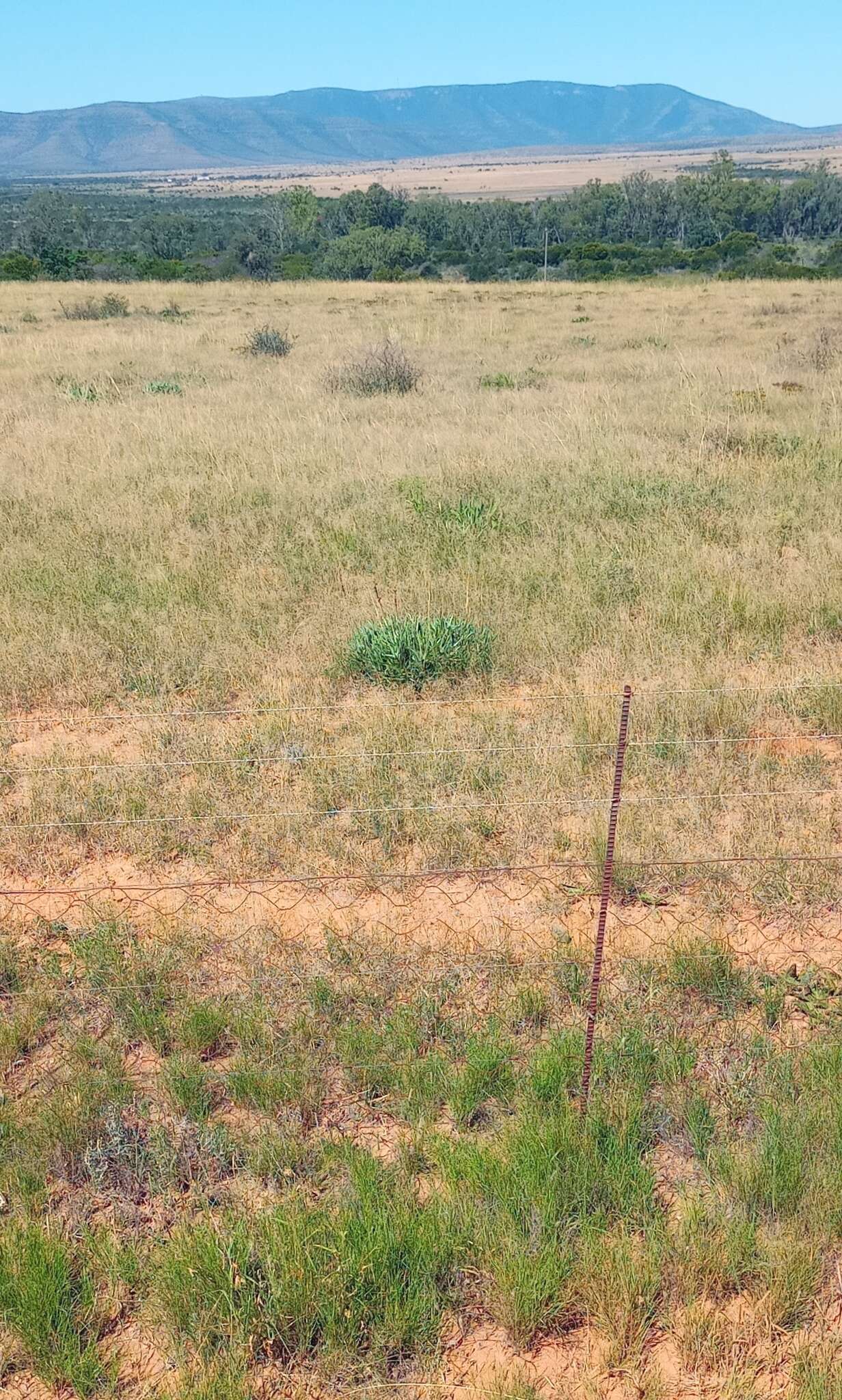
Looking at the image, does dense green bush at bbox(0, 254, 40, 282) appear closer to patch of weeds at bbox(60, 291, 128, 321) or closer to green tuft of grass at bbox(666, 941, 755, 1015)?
patch of weeds at bbox(60, 291, 128, 321)

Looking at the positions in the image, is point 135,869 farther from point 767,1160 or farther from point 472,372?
point 472,372

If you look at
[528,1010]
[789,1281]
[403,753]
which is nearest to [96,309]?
[403,753]

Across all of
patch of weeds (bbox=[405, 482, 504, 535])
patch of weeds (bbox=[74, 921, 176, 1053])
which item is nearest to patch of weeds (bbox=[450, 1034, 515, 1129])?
patch of weeds (bbox=[74, 921, 176, 1053])

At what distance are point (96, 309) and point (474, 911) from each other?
23.1 meters

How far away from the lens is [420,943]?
417 cm

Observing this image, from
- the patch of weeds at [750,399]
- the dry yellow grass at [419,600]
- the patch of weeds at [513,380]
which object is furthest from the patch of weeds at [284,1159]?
the patch of weeds at [513,380]

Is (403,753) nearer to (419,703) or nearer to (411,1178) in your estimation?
(419,703)

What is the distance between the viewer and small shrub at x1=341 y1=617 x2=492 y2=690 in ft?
20.6

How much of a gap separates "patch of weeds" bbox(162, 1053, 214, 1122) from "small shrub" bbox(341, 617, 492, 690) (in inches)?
122

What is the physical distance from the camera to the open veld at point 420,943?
2.66 metres

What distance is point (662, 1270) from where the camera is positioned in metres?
2.75

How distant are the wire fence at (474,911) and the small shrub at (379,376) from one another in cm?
1064

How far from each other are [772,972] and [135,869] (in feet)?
8.93

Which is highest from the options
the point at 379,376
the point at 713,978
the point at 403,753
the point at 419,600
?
the point at 379,376
